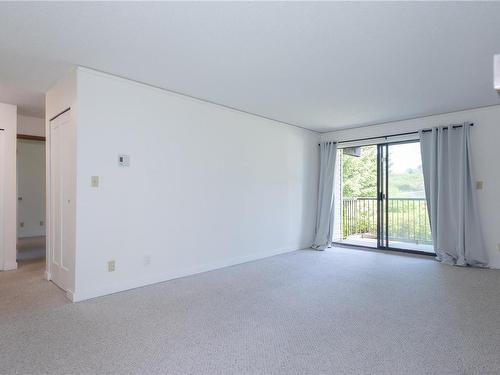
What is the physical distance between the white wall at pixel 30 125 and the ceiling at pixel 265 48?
1.01 meters

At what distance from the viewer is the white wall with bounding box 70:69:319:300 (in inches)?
122

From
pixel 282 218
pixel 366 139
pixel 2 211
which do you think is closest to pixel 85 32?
pixel 2 211

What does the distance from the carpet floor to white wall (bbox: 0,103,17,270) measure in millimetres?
411

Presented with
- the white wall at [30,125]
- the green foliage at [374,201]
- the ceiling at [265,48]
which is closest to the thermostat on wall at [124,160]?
the ceiling at [265,48]

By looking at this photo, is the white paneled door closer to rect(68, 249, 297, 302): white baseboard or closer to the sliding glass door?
rect(68, 249, 297, 302): white baseboard

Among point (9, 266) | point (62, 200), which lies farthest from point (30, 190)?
point (62, 200)

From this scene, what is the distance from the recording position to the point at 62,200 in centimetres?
336

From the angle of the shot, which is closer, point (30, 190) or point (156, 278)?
point (156, 278)

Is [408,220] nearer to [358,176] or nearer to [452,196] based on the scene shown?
[452,196]

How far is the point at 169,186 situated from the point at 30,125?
122 inches

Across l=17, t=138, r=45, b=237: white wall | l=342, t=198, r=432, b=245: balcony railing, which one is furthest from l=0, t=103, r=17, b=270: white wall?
l=342, t=198, r=432, b=245: balcony railing

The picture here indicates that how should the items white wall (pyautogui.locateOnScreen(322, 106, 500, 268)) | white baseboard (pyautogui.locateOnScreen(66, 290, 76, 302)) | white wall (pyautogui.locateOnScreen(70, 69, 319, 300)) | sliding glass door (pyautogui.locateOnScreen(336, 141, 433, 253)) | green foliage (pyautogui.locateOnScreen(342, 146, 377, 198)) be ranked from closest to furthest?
white baseboard (pyautogui.locateOnScreen(66, 290, 76, 302)) → white wall (pyautogui.locateOnScreen(70, 69, 319, 300)) → white wall (pyautogui.locateOnScreen(322, 106, 500, 268)) → sliding glass door (pyautogui.locateOnScreen(336, 141, 433, 253)) → green foliage (pyautogui.locateOnScreen(342, 146, 377, 198))

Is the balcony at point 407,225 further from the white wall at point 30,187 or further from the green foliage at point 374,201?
the white wall at point 30,187

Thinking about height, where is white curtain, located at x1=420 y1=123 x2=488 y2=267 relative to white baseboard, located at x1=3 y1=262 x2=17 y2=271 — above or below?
above
